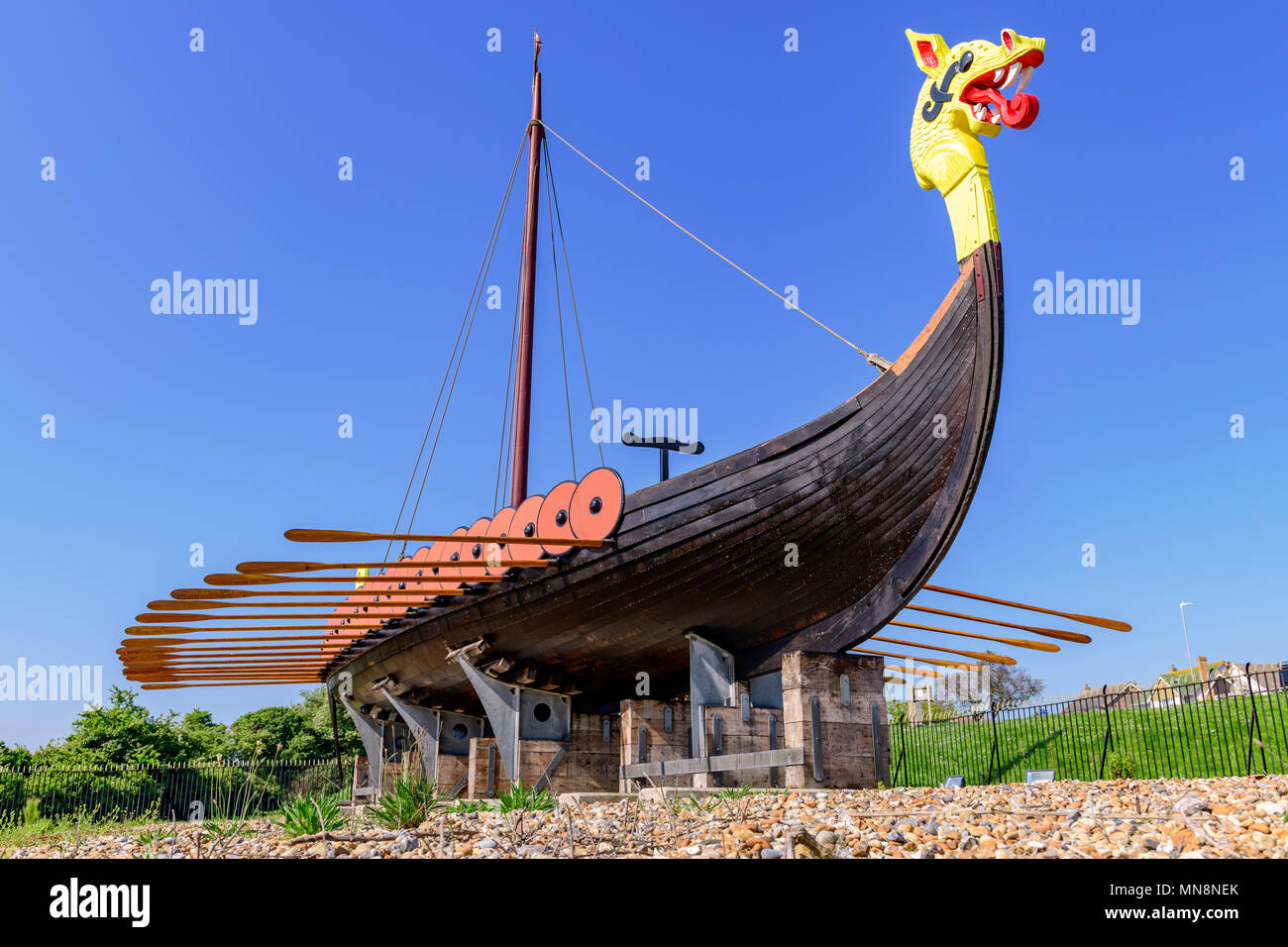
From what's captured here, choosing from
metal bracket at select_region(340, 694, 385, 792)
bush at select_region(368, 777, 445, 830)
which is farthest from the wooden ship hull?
metal bracket at select_region(340, 694, 385, 792)

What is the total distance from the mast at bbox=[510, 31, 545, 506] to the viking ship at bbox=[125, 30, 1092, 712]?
354cm

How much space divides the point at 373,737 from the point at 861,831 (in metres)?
18.7

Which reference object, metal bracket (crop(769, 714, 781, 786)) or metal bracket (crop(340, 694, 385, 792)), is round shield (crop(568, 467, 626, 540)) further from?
metal bracket (crop(340, 694, 385, 792))

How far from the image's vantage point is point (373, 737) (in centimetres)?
2072

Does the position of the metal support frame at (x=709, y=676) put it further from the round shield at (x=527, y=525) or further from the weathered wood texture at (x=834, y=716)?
the round shield at (x=527, y=525)

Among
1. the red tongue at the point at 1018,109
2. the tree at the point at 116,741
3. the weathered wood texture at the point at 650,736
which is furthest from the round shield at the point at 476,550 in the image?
the tree at the point at 116,741

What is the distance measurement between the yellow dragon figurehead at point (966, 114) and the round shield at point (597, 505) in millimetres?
4324

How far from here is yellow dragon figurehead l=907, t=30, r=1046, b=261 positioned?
7.84 metres

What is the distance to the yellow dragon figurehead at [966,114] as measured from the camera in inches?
309

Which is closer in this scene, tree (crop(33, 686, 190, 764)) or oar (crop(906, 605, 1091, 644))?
oar (crop(906, 605, 1091, 644))

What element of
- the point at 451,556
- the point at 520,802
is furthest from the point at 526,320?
the point at 520,802

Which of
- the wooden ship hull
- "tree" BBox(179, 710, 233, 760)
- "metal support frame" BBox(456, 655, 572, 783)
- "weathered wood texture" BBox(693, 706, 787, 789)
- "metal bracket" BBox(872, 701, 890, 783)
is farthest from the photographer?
"tree" BBox(179, 710, 233, 760)
